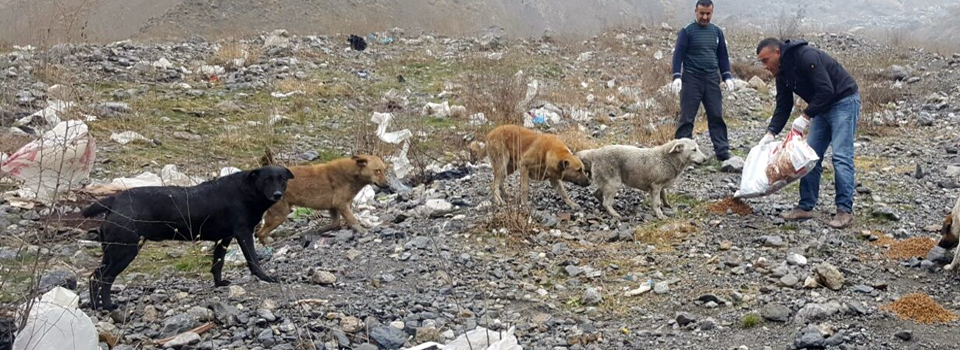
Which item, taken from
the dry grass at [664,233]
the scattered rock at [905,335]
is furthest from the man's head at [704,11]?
the scattered rock at [905,335]

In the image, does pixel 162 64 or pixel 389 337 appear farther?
pixel 162 64

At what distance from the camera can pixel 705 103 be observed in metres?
9.15

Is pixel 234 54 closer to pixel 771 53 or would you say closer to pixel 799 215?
pixel 771 53

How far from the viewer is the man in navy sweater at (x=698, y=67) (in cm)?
896

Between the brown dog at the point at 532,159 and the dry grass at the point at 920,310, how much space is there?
314 cm

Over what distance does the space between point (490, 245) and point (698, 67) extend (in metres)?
3.93

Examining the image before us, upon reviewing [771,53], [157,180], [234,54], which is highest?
[771,53]

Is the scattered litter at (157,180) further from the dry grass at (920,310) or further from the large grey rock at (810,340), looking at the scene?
the dry grass at (920,310)

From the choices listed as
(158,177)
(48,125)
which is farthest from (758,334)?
(48,125)

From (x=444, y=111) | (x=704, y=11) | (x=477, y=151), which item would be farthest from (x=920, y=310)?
(x=444, y=111)

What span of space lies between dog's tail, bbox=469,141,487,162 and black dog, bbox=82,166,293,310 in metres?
3.74

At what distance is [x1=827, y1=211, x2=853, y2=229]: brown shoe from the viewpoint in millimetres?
6652

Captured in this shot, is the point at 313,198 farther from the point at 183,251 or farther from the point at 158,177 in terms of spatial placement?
the point at 158,177

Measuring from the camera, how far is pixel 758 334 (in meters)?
4.68
